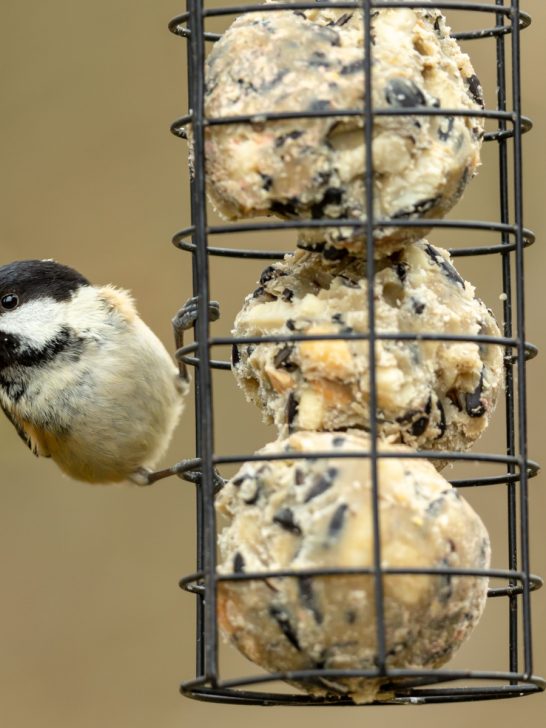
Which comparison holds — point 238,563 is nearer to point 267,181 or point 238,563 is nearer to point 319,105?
point 267,181

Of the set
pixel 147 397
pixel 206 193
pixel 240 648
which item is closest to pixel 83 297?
pixel 147 397

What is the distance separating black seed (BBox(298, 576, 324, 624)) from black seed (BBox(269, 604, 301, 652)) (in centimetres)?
4

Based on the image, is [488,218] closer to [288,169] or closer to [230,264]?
[230,264]

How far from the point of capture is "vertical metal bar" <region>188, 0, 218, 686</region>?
2.12m

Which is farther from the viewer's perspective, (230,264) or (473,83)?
(230,264)

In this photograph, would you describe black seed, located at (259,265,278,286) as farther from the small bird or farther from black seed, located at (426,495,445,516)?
the small bird

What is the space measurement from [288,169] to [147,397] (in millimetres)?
1400

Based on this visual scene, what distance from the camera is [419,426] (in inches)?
87.9

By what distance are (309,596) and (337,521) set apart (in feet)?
0.38

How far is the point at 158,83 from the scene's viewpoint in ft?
15.3

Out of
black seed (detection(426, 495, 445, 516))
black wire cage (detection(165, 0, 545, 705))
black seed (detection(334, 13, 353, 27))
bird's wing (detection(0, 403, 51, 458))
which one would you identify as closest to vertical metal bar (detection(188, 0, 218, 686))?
black wire cage (detection(165, 0, 545, 705))

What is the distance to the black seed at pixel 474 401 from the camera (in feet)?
7.52

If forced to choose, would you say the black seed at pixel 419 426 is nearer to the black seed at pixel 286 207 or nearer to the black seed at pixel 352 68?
the black seed at pixel 286 207

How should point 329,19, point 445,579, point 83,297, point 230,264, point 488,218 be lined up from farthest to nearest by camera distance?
point 230,264 → point 488,218 → point 83,297 → point 329,19 → point 445,579
